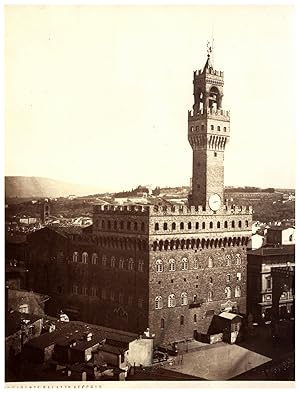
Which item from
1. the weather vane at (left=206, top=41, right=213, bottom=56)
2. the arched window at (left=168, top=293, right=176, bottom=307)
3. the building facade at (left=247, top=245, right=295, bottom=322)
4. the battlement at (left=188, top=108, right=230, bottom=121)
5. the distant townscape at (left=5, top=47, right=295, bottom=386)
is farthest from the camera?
the arched window at (left=168, top=293, right=176, bottom=307)

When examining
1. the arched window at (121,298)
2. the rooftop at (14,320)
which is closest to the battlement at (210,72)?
the arched window at (121,298)

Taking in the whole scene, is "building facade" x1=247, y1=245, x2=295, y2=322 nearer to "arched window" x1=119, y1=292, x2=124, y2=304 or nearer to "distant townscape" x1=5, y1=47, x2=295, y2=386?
"distant townscape" x1=5, y1=47, x2=295, y2=386

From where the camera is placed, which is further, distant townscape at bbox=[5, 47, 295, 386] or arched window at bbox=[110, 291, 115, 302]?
arched window at bbox=[110, 291, 115, 302]

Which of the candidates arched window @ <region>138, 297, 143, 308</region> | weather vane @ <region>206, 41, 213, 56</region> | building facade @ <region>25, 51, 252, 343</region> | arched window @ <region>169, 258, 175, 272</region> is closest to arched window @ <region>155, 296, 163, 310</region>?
building facade @ <region>25, 51, 252, 343</region>

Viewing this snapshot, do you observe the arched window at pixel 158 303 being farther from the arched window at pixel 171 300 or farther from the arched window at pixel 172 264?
the arched window at pixel 172 264

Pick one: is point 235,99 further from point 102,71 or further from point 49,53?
point 49,53
